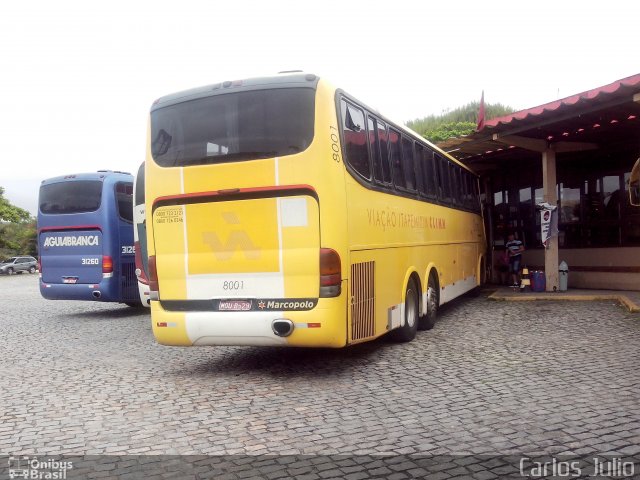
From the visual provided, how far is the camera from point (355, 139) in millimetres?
7477

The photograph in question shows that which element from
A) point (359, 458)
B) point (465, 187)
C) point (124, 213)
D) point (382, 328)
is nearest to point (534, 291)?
point (465, 187)

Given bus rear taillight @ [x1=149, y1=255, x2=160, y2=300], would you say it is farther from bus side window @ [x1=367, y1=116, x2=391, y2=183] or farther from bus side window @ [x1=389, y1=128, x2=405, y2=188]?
bus side window @ [x1=389, y1=128, x2=405, y2=188]

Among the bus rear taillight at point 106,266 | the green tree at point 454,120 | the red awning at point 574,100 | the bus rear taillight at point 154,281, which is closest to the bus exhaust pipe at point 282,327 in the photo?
the bus rear taillight at point 154,281

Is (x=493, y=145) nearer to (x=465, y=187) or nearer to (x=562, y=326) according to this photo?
(x=465, y=187)

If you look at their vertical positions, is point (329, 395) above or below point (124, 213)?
below

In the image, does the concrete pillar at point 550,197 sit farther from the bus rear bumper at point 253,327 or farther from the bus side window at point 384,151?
the bus rear bumper at point 253,327

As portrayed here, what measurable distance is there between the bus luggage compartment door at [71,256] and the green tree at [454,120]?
4469 cm

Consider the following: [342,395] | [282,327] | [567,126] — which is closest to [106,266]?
[282,327]

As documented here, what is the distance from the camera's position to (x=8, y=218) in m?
59.8

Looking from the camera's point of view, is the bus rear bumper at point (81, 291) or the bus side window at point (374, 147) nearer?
the bus side window at point (374, 147)

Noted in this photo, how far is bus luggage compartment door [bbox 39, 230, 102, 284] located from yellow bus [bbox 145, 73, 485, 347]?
7.58 meters

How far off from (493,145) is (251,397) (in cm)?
1069

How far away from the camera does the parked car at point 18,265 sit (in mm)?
52094

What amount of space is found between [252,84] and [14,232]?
63.4m
